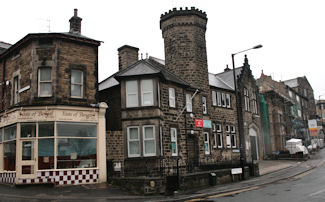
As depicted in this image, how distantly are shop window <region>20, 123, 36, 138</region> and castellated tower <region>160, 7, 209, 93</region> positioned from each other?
12927 mm

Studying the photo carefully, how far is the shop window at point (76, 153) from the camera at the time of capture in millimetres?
17266

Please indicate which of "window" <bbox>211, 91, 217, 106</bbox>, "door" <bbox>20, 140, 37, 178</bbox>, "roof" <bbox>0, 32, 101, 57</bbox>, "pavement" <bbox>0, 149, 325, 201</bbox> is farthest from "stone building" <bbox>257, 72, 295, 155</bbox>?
"door" <bbox>20, 140, 37, 178</bbox>

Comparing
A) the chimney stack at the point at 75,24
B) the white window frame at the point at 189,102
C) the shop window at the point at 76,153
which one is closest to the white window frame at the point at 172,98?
the white window frame at the point at 189,102

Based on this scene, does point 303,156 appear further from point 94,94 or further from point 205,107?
point 94,94

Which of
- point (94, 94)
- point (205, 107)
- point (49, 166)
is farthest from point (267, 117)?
point (49, 166)

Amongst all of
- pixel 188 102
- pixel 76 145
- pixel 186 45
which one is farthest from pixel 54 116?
pixel 186 45

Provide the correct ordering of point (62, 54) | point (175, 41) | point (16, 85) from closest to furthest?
1. point (62, 54)
2. point (16, 85)
3. point (175, 41)

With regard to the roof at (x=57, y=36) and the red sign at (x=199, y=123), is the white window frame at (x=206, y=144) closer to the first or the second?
the red sign at (x=199, y=123)

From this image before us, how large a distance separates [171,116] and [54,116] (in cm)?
825

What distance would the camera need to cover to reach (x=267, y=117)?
Result: 41375 millimetres

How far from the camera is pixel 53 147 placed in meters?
17.0

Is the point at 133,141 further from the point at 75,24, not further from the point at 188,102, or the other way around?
the point at 75,24

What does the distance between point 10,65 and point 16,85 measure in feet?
5.57

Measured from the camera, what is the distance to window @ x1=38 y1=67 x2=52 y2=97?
17.7 metres
